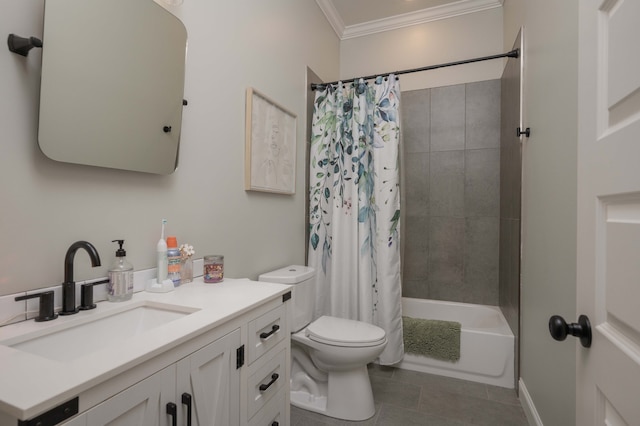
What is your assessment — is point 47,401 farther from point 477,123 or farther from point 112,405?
point 477,123

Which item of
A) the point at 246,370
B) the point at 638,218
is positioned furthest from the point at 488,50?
the point at 246,370

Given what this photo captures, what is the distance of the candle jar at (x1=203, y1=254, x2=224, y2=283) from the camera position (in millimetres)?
1409

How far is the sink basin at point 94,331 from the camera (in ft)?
2.71

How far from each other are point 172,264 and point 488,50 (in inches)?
121

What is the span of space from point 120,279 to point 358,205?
1655mm

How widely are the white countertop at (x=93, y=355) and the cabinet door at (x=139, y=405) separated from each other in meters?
0.06

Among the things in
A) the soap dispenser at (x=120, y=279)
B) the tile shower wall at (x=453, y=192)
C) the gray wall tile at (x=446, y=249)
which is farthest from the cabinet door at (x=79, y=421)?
the gray wall tile at (x=446, y=249)

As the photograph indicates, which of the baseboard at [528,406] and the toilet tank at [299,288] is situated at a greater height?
the toilet tank at [299,288]

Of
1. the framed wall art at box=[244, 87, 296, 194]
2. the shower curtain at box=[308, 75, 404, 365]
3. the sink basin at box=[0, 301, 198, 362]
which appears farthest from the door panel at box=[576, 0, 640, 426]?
the shower curtain at box=[308, 75, 404, 365]

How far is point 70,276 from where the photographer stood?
37.5 inches

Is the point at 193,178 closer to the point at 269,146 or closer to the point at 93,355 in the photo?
Answer: the point at 269,146

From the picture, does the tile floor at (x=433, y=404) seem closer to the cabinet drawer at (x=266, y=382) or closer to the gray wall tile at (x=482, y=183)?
the cabinet drawer at (x=266, y=382)

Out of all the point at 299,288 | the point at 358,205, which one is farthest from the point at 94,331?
the point at 358,205

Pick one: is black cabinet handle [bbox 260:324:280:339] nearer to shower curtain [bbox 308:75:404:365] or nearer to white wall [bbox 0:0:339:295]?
white wall [bbox 0:0:339:295]
